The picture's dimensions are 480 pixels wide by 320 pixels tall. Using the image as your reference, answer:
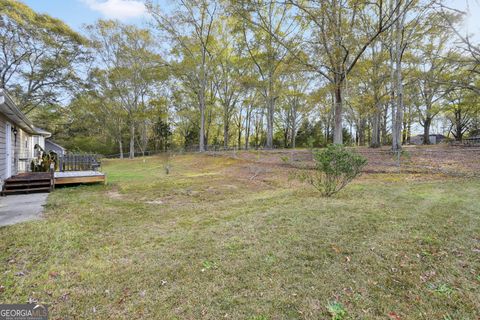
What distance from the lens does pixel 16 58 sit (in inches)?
592

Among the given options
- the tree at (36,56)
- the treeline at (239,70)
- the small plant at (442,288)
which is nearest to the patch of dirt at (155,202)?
the small plant at (442,288)

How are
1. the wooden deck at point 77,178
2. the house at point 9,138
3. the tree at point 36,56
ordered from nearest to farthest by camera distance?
the house at point 9,138
the wooden deck at point 77,178
the tree at point 36,56

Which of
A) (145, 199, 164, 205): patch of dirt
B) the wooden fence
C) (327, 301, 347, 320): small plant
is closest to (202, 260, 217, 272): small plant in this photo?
(327, 301, 347, 320): small plant

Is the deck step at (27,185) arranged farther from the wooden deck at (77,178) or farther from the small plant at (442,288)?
the small plant at (442,288)

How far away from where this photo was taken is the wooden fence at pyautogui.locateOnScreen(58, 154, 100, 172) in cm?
957

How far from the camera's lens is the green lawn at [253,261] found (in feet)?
7.04

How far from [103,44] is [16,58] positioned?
26.5ft

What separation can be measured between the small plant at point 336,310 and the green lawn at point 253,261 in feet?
0.06

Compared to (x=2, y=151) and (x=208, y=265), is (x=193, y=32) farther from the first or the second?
(x=208, y=265)

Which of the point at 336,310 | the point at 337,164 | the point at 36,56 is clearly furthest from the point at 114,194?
the point at 36,56

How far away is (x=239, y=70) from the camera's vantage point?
79.7 ft

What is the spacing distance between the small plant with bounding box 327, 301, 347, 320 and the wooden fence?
1062cm

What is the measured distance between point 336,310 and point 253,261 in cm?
107

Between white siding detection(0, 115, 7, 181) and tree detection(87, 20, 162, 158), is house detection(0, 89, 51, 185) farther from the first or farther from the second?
tree detection(87, 20, 162, 158)
